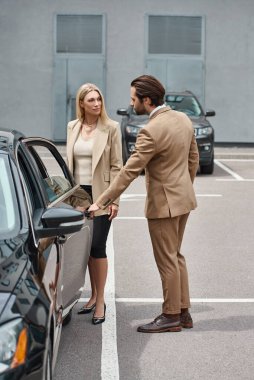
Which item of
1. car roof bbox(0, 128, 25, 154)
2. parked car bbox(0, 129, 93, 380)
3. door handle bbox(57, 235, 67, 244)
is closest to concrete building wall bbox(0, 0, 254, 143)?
parked car bbox(0, 129, 93, 380)

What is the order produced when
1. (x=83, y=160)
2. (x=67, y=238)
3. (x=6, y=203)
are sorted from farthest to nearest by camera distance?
(x=83, y=160), (x=67, y=238), (x=6, y=203)

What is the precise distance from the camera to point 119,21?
29.2 meters

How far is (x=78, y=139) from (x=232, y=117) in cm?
2198

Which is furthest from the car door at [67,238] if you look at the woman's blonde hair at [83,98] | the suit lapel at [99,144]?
the woman's blonde hair at [83,98]

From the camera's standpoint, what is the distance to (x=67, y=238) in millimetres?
6344

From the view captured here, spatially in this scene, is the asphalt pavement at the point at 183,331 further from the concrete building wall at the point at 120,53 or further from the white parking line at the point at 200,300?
the concrete building wall at the point at 120,53

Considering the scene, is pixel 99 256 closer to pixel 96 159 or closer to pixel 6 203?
pixel 96 159

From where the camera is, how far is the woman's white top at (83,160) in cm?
778

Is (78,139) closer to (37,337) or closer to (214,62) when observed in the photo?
(37,337)

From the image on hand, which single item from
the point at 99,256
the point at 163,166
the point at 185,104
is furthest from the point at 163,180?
the point at 185,104

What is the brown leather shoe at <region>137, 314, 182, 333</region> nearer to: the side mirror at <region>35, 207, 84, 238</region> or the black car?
the side mirror at <region>35, 207, 84, 238</region>

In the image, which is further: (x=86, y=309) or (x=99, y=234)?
(x=86, y=309)

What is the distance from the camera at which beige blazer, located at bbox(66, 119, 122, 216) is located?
25.4 feet

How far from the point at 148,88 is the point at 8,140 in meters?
1.35
